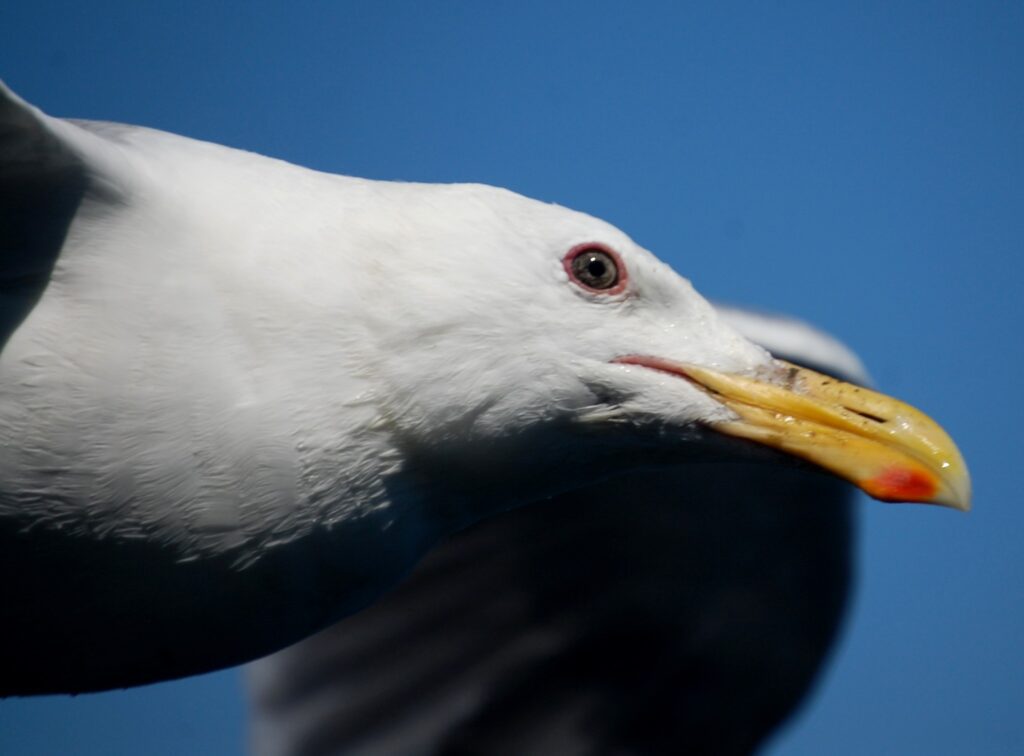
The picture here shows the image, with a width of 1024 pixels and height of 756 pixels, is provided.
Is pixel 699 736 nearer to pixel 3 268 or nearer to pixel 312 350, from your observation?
pixel 312 350

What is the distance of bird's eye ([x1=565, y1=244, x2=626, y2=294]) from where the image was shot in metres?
2.57

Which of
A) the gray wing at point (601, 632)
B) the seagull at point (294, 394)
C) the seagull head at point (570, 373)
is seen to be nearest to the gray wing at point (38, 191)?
the seagull at point (294, 394)

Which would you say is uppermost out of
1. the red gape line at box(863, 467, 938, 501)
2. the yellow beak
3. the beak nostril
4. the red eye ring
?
the red eye ring

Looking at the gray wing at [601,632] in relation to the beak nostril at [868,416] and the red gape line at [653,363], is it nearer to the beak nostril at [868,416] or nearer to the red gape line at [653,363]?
the beak nostril at [868,416]

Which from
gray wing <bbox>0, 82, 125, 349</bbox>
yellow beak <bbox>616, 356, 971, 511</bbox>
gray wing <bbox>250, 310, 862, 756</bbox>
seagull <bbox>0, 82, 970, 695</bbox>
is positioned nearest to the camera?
gray wing <bbox>0, 82, 125, 349</bbox>

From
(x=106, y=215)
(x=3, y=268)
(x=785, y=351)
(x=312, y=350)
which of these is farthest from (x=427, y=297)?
(x=785, y=351)

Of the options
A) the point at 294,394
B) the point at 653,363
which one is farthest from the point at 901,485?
the point at 294,394

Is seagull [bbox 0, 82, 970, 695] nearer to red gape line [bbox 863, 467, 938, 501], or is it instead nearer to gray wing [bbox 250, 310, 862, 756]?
red gape line [bbox 863, 467, 938, 501]

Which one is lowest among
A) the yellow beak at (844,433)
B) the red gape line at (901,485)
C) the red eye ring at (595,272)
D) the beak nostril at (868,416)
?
the red gape line at (901,485)

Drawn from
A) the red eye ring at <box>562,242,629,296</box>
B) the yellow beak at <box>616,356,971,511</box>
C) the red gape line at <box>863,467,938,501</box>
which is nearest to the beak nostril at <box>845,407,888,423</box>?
the yellow beak at <box>616,356,971,511</box>

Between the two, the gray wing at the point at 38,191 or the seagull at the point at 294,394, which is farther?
the seagull at the point at 294,394

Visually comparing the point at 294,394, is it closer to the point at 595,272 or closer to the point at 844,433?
the point at 595,272

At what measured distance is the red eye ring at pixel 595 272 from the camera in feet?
8.41

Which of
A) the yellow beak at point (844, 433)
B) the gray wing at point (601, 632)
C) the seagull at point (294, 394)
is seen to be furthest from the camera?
the gray wing at point (601, 632)
